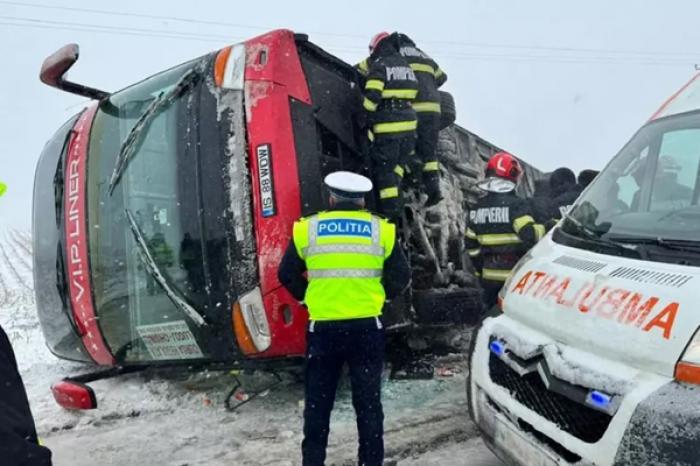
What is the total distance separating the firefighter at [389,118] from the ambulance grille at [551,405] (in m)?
1.88

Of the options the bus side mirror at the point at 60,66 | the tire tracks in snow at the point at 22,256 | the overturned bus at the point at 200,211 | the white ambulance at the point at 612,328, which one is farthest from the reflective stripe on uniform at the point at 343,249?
the tire tracks in snow at the point at 22,256

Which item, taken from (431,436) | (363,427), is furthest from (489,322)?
(431,436)

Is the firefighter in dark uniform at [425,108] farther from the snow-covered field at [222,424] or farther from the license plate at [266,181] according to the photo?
the snow-covered field at [222,424]

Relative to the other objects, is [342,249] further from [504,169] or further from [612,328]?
[504,169]

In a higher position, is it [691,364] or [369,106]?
[369,106]

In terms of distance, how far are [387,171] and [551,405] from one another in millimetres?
2339

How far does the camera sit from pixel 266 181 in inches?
151

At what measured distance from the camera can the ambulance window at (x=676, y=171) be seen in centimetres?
284

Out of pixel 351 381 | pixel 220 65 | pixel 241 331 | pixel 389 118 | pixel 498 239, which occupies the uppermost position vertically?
pixel 220 65

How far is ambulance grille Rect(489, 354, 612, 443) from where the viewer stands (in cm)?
216

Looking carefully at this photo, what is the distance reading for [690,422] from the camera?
1.90 m

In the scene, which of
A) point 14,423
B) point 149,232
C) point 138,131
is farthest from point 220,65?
point 14,423

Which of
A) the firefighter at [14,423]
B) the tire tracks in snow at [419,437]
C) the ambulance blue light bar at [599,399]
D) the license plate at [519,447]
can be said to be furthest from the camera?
the tire tracks in snow at [419,437]

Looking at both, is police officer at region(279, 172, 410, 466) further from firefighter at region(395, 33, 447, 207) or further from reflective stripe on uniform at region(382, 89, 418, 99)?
firefighter at region(395, 33, 447, 207)
